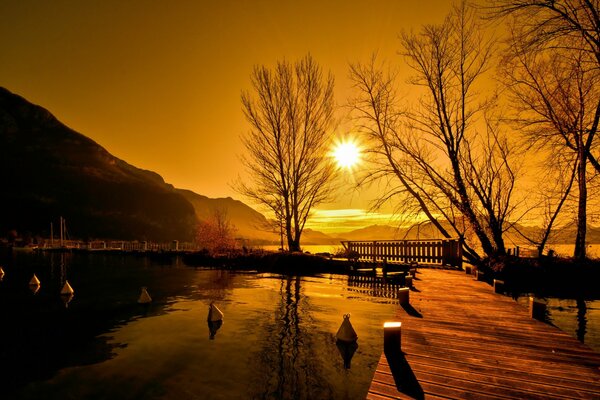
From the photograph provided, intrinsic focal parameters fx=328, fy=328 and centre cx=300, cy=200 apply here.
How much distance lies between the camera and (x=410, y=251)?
2450cm

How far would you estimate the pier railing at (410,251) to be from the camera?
21.8 meters

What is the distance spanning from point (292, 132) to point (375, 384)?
30.7 metres

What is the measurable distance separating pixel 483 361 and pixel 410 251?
19679mm

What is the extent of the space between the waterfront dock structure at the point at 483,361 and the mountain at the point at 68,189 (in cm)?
14529

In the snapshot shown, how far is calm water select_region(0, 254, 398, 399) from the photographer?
7152 millimetres

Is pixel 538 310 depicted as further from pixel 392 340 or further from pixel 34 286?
pixel 34 286

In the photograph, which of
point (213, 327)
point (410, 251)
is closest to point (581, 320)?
point (410, 251)

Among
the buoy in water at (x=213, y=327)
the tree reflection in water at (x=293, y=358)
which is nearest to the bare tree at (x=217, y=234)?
the buoy in water at (x=213, y=327)

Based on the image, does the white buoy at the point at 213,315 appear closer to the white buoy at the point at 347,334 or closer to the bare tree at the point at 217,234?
the white buoy at the point at 347,334

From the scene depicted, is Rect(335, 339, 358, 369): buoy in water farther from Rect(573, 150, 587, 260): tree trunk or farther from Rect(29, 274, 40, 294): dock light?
Rect(29, 274, 40, 294): dock light

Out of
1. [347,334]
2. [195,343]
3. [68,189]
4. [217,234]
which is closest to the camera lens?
[347,334]

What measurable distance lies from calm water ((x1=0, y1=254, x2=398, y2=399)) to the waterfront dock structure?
1786 millimetres

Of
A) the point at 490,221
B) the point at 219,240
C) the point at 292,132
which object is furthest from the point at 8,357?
the point at 219,240

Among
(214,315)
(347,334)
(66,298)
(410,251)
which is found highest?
(410,251)
